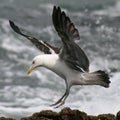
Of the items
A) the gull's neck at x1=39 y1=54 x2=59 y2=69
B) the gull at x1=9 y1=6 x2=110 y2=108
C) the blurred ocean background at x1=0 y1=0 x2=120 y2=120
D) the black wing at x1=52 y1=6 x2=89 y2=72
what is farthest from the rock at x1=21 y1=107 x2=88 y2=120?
the blurred ocean background at x1=0 y1=0 x2=120 y2=120

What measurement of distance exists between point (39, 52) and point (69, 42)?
7.06 metres

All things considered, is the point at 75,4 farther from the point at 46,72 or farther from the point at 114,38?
the point at 46,72

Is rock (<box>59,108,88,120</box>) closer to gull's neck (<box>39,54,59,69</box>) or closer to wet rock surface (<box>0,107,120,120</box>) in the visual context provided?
wet rock surface (<box>0,107,120,120</box>)

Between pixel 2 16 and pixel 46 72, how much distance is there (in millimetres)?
4719

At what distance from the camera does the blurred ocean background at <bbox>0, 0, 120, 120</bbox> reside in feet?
40.8

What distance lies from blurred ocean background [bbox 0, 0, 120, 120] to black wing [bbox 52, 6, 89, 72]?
228 centimetres

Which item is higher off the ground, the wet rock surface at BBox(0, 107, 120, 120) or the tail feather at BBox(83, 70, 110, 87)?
the tail feather at BBox(83, 70, 110, 87)

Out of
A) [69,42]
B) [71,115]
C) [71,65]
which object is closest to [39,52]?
[71,65]

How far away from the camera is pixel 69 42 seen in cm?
887

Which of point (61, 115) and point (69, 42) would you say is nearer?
point (61, 115)

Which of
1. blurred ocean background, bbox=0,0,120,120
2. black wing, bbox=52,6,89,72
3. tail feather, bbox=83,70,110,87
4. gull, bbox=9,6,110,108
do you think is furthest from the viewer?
blurred ocean background, bbox=0,0,120,120

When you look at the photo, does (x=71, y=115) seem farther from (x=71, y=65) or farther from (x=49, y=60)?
(x=71, y=65)

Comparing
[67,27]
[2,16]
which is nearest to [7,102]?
[67,27]

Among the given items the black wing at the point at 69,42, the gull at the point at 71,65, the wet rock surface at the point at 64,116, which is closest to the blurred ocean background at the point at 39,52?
the gull at the point at 71,65
